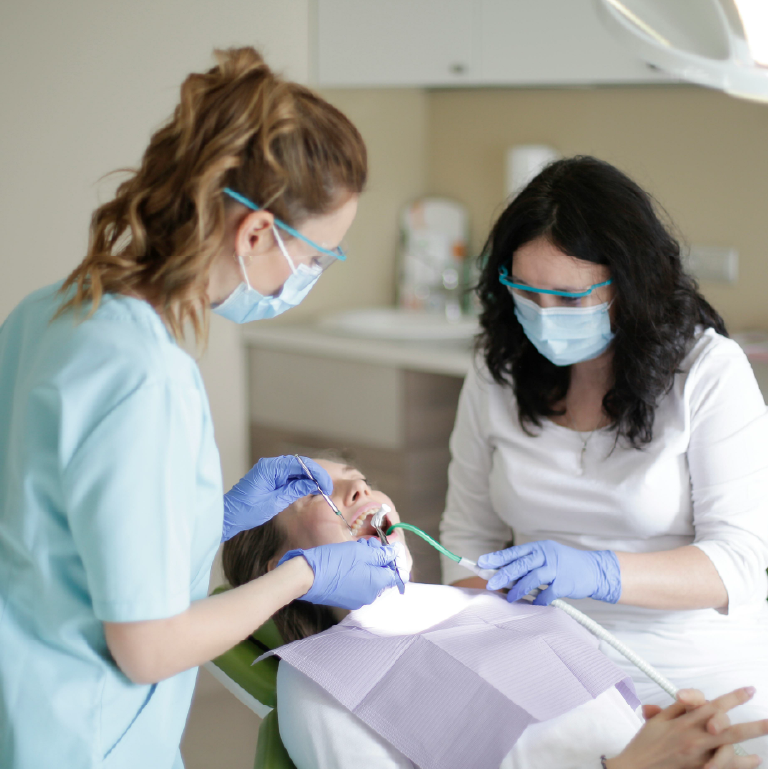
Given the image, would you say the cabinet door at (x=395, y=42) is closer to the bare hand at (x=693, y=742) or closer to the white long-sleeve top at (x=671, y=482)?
the white long-sleeve top at (x=671, y=482)

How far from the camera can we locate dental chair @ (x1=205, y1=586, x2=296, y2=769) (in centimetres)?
117

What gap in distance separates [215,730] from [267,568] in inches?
52.1

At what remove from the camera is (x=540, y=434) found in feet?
5.01

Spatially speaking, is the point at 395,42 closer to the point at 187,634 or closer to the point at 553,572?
the point at 553,572

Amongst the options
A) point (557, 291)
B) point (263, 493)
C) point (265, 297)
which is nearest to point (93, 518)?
point (265, 297)

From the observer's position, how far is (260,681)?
1.28 m

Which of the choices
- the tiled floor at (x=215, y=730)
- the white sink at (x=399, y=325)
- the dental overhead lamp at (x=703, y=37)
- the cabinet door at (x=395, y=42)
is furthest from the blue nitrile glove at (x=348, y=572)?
the cabinet door at (x=395, y=42)

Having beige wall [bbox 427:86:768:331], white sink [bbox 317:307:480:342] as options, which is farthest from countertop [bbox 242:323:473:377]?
beige wall [bbox 427:86:768:331]

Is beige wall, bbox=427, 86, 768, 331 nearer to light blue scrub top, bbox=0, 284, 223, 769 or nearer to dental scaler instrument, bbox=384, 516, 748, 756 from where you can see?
dental scaler instrument, bbox=384, 516, 748, 756

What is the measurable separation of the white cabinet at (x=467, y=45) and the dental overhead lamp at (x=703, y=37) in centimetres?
147

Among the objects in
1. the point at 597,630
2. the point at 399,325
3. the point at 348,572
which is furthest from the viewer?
the point at 399,325

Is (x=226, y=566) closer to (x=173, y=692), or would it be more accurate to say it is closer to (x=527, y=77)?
(x=173, y=692)

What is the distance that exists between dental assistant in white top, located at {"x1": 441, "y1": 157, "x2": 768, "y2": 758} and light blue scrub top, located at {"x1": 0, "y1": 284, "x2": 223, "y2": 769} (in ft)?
1.81

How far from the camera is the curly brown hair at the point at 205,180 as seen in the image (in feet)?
2.86
